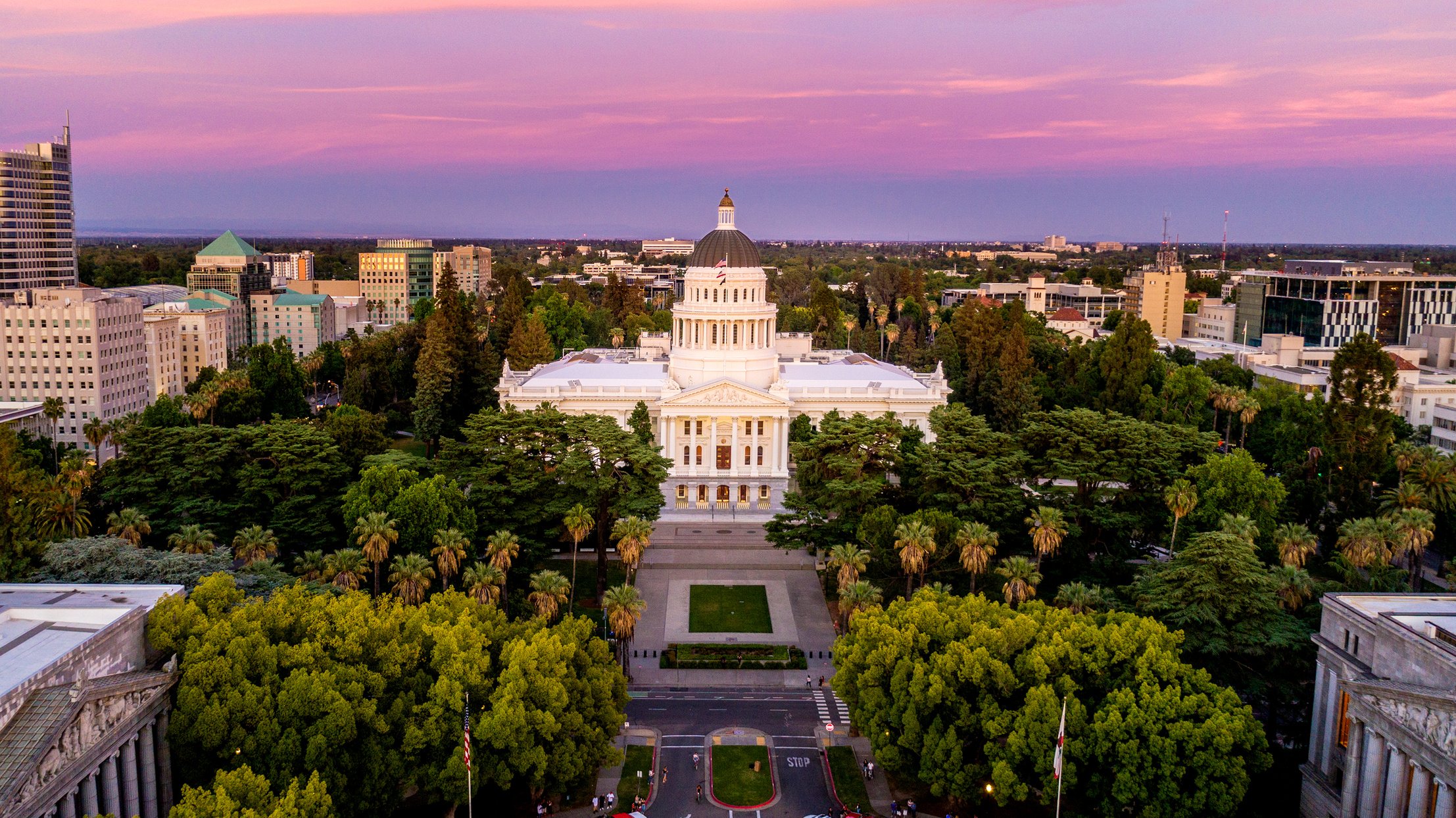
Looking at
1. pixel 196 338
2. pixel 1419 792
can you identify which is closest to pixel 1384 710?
pixel 1419 792

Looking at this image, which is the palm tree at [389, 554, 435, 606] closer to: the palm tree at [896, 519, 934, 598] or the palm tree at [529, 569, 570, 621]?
the palm tree at [529, 569, 570, 621]

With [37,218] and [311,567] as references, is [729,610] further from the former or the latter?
[37,218]

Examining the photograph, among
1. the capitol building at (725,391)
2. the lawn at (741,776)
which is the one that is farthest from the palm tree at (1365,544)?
the capitol building at (725,391)

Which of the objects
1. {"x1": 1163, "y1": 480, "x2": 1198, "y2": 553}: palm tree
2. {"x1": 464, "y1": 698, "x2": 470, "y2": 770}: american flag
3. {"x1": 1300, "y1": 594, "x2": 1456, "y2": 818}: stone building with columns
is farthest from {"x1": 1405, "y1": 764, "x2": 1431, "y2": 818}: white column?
{"x1": 464, "y1": 698, "x2": 470, "y2": 770}: american flag

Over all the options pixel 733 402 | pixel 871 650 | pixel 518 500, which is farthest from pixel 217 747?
pixel 733 402

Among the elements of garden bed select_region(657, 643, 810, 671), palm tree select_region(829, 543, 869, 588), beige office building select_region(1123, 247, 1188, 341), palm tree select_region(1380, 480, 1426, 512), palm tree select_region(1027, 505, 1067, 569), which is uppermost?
beige office building select_region(1123, 247, 1188, 341)

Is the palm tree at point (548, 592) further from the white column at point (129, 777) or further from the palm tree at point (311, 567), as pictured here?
the white column at point (129, 777)
